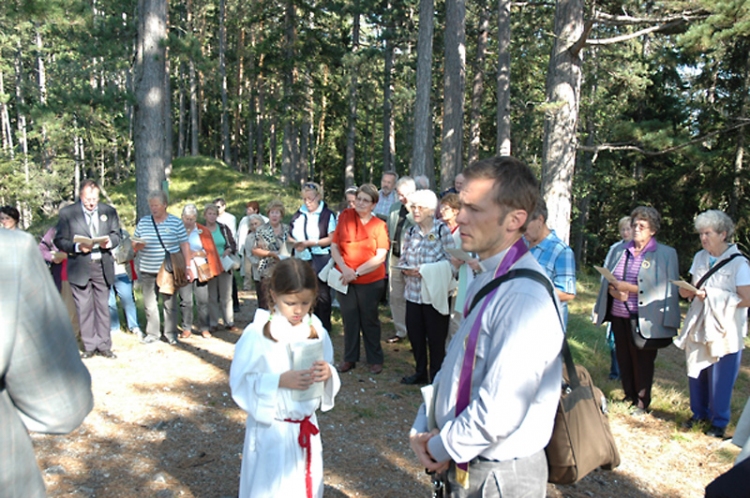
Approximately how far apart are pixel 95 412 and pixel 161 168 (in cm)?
642

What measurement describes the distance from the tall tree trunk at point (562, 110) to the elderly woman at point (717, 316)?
3.18 meters

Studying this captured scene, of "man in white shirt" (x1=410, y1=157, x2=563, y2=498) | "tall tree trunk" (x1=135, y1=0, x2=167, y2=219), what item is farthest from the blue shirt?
"tall tree trunk" (x1=135, y1=0, x2=167, y2=219)

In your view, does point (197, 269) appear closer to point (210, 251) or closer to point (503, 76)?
point (210, 251)

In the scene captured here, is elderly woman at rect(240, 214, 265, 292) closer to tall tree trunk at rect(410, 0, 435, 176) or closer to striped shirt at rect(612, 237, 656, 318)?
striped shirt at rect(612, 237, 656, 318)

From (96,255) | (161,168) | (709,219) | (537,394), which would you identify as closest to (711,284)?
(709,219)

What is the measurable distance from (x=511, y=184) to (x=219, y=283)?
727 cm

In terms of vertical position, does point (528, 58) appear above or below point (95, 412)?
above

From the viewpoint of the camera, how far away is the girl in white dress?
2893 millimetres

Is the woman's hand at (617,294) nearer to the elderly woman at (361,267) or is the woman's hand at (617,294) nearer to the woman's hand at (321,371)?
the elderly woman at (361,267)

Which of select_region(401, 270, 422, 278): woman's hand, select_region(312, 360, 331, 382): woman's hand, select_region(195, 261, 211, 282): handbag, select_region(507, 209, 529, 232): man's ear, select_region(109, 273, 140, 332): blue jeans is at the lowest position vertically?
select_region(109, 273, 140, 332): blue jeans

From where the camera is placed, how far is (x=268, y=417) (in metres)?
2.87

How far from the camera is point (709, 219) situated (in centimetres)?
521

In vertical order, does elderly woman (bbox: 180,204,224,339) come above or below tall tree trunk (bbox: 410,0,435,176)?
below

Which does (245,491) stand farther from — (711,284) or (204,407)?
(711,284)
